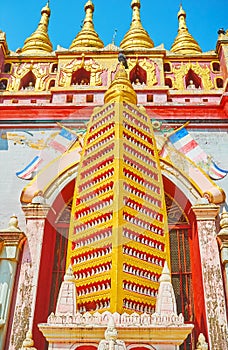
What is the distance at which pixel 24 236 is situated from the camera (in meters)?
10.3

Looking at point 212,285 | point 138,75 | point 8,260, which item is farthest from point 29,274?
point 138,75

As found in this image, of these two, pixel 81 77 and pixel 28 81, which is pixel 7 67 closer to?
pixel 28 81

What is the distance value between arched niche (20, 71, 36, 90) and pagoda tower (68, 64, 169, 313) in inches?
181

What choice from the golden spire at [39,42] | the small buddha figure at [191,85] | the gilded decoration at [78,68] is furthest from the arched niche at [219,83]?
the golden spire at [39,42]

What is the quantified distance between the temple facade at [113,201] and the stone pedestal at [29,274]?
0.08 ft

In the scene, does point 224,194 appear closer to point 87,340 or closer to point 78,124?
point 78,124

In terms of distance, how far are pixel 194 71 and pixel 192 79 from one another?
0.28 metres

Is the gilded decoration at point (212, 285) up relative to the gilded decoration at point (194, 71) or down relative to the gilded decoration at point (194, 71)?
down

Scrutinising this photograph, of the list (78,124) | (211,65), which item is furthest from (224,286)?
(211,65)

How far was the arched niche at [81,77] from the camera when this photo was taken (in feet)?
48.7

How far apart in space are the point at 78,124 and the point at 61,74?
8.48 ft

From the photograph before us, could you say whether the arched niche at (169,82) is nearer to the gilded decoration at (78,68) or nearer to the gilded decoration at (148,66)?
the gilded decoration at (148,66)

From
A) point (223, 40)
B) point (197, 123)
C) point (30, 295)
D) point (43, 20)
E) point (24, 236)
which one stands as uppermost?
point (43, 20)

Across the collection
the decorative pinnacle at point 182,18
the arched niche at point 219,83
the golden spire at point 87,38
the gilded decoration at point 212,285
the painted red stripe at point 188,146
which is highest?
the decorative pinnacle at point 182,18
